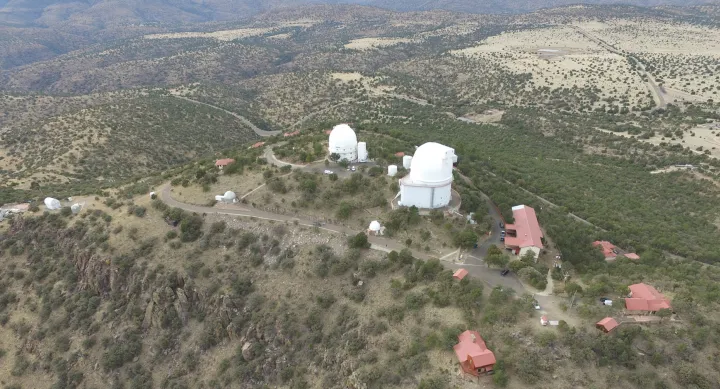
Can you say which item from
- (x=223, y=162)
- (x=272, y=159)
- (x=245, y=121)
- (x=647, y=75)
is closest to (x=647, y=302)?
(x=272, y=159)

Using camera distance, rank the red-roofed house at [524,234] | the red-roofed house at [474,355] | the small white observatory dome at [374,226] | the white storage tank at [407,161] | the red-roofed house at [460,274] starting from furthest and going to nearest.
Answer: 1. the white storage tank at [407,161]
2. the small white observatory dome at [374,226]
3. the red-roofed house at [524,234]
4. the red-roofed house at [460,274]
5. the red-roofed house at [474,355]

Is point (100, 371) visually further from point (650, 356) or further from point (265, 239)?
point (650, 356)

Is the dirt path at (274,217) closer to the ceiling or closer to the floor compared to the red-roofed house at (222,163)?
closer to the floor

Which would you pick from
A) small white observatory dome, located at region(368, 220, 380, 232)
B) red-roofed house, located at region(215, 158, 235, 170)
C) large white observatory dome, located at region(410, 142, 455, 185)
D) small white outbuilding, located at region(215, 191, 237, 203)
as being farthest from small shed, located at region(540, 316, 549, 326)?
red-roofed house, located at region(215, 158, 235, 170)

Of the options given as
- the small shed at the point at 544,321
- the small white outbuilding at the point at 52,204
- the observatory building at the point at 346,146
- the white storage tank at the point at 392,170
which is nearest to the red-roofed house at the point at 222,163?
the observatory building at the point at 346,146

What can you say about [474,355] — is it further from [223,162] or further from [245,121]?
[245,121]

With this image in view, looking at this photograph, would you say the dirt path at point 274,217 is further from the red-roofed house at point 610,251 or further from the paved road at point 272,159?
the red-roofed house at point 610,251
